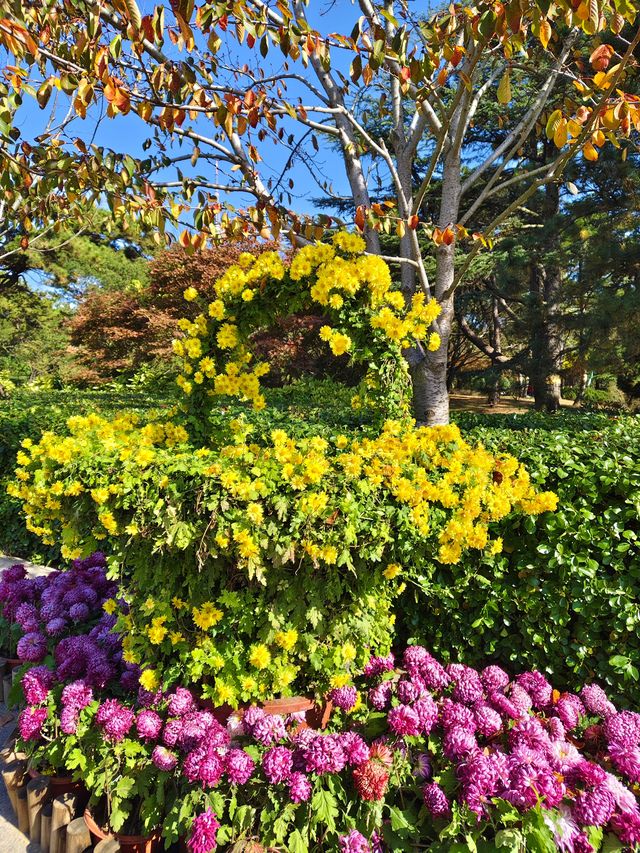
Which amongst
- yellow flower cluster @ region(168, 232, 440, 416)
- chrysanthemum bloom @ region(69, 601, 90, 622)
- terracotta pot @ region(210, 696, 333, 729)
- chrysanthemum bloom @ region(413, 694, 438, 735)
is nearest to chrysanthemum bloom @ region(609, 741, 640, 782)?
chrysanthemum bloom @ region(413, 694, 438, 735)

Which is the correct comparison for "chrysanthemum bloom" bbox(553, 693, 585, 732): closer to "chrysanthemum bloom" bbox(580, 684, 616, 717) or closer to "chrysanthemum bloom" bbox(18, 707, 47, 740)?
"chrysanthemum bloom" bbox(580, 684, 616, 717)

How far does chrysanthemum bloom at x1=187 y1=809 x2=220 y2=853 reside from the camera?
4.55 ft

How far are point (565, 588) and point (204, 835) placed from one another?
1732 mm

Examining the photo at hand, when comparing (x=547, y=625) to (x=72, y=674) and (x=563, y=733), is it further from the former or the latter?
(x=72, y=674)

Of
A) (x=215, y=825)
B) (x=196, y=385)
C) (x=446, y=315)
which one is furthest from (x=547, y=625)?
(x=446, y=315)

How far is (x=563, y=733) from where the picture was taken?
5.76 feet

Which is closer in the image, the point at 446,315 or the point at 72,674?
the point at 72,674

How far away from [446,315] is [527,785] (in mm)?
3325

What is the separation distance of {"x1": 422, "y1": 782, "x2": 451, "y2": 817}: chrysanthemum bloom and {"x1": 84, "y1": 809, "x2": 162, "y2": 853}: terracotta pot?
94 cm

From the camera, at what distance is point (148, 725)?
5.58ft

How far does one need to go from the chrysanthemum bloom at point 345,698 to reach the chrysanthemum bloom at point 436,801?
16.6 inches

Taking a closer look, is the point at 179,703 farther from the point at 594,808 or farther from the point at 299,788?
the point at 594,808

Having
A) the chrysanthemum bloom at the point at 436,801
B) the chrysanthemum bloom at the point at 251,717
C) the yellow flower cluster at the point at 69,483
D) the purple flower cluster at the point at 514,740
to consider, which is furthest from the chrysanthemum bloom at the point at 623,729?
the yellow flower cluster at the point at 69,483

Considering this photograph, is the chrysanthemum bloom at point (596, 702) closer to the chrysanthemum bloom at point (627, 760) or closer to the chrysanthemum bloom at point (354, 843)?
the chrysanthemum bloom at point (627, 760)
